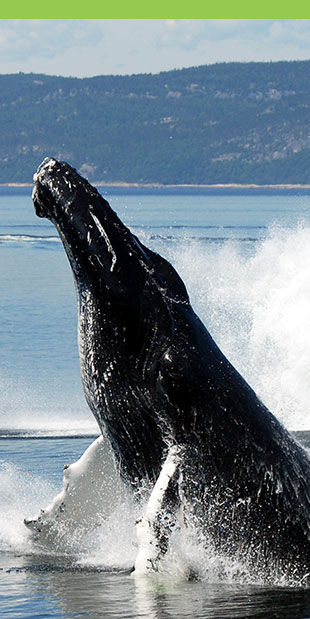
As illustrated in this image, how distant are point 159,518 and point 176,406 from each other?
2.57 feet

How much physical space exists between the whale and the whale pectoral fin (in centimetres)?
4

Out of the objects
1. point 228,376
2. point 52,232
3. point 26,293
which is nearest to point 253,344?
point 228,376

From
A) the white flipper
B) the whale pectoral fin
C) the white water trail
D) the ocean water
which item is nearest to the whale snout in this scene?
the ocean water

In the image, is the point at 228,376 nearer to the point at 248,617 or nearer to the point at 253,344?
the point at 248,617

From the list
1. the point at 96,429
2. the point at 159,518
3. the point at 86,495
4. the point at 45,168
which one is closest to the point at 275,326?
the point at 96,429

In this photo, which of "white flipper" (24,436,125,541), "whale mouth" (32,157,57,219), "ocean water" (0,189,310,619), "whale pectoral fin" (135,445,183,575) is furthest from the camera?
"white flipper" (24,436,125,541)

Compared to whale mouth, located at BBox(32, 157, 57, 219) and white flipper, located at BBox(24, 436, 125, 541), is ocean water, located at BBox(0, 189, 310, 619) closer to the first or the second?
white flipper, located at BBox(24, 436, 125, 541)

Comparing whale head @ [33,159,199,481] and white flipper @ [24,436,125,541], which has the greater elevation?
whale head @ [33,159,199,481]

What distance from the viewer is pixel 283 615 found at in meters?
8.23

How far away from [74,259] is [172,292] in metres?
0.74

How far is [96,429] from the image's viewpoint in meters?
16.1

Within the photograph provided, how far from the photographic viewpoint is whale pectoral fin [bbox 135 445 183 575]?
8344 mm

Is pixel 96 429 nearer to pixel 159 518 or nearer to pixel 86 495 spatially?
pixel 86 495

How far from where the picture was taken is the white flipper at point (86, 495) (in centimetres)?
965
